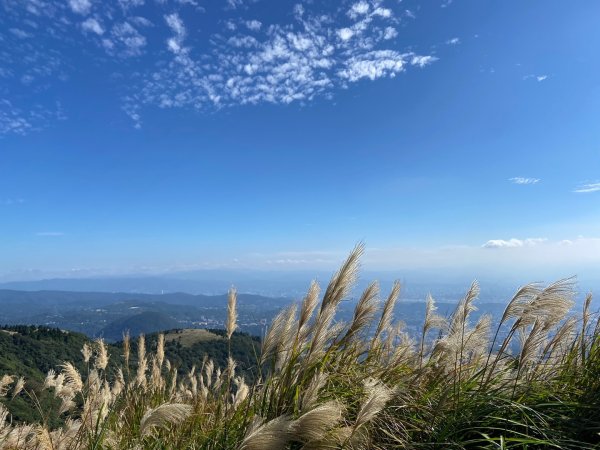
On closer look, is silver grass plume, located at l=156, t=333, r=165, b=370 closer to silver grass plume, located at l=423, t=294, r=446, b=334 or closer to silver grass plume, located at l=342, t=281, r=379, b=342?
silver grass plume, located at l=342, t=281, r=379, b=342

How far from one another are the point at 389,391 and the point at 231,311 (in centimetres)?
203

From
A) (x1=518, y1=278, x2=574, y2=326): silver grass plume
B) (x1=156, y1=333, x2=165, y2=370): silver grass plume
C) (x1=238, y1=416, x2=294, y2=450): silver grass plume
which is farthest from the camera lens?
(x1=156, y1=333, x2=165, y2=370): silver grass plume

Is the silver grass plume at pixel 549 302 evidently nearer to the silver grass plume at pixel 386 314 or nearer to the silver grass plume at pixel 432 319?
the silver grass plume at pixel 432 319

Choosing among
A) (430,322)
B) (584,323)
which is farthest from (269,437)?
(584,323)

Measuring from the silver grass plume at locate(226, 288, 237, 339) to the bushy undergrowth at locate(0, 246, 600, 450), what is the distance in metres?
0.01

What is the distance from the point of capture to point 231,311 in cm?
402

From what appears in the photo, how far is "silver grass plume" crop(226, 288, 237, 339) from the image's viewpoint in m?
3.96

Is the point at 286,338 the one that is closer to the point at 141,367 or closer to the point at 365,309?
the point at 365,309

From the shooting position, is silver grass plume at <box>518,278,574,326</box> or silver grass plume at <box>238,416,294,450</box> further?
silver grass plume at <box>518,278,574,326</box>

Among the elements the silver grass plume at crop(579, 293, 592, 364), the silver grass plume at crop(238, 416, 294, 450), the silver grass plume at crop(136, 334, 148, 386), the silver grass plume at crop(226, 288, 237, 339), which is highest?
the silver grass plume at crop(226, 288, 237, 339)

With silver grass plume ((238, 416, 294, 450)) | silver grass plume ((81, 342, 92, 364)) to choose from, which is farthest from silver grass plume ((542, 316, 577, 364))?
silver grass plume ((81, 342, 92, 364))

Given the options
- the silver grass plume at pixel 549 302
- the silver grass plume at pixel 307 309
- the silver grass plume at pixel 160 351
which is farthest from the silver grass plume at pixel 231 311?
the silver grass plume at pixel 549 302

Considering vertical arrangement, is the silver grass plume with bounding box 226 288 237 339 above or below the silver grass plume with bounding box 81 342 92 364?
above

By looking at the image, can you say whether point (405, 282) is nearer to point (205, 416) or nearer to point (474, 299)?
point (474, 299)
